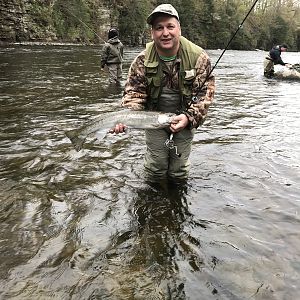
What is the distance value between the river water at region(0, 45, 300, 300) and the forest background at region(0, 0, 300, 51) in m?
16.2

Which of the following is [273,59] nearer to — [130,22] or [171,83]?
[171,83]

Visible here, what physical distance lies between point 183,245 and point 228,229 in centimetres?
69

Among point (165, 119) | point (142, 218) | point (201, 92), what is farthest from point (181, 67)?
point (142, 218)

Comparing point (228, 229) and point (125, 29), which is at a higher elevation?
point (228, 229)

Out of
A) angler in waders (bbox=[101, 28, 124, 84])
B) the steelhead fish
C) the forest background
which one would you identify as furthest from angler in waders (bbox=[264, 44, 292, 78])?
the steelhead fish

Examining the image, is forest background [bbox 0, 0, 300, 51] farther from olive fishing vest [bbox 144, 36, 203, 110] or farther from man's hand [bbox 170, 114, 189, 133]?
man's hand [bbox 170, 114, 189, 133]

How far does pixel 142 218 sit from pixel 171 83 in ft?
5.72

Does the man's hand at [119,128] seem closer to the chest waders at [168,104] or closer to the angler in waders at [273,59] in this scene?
the chest waders at [168,104]

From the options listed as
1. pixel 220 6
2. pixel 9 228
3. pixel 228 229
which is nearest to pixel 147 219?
pixel 228 229

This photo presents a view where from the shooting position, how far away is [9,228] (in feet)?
13.8

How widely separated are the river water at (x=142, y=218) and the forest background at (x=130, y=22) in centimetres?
1620

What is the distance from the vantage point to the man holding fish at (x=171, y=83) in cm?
441

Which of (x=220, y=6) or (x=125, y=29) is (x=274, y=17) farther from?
(x=125, y=29)

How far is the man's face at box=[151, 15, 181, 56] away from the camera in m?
4.31
